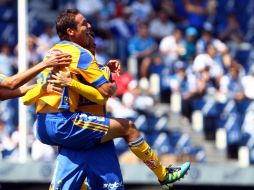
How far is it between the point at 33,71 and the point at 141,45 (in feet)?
31.6

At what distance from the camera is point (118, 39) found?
60.4 feet

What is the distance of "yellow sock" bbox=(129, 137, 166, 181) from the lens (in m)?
9.02

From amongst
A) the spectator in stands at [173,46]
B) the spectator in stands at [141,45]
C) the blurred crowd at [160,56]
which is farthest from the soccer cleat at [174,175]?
the spectator in stands at [173,46]

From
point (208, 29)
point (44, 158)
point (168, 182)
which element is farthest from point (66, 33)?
point (208, 29)

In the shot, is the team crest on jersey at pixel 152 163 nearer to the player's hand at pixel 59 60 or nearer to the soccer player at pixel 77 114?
the soccer player at pixel 77 114

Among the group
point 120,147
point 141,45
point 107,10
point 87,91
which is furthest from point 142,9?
point 87,91

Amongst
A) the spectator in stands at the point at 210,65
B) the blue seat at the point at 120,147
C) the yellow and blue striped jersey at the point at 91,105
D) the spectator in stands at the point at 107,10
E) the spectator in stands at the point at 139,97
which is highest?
the spectator in stands at the point at 107,10

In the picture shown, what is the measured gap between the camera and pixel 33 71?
337 inches

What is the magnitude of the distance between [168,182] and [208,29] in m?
11.3

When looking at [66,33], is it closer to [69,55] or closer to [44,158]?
[69,55]

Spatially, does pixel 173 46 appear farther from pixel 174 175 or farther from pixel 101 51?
pixel 174 175

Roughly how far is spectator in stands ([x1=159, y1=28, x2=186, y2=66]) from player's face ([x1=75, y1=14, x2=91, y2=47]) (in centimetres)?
911

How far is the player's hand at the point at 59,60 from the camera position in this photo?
28.5ft

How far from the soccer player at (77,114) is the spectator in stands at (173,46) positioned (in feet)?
30.2
